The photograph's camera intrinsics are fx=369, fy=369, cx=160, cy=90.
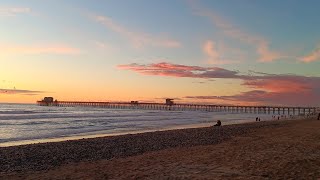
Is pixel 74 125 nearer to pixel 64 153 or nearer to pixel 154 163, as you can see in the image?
pixel 64 153

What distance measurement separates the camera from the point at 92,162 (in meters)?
12.8

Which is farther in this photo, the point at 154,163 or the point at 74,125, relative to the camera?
the point at 74,125

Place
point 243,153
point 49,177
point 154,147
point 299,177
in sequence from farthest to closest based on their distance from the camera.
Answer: point 154,147
point 243,153
point 49,177
point 299,177

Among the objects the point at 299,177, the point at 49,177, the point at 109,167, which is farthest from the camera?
the point at 109,167

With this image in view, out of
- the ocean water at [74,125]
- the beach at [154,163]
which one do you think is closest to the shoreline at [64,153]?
the beach at [154,163]

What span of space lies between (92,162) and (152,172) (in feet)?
10.8

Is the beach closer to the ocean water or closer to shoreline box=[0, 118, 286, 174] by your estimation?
shoreline box=[0, 118, 286, 174]

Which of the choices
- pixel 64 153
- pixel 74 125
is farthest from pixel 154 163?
pixel 74 125

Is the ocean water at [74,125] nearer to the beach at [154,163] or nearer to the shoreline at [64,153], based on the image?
the shoreline at [64,153]

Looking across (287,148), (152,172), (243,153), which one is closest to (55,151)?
(152,172)

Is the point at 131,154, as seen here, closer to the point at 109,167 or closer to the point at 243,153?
the point at 109,167

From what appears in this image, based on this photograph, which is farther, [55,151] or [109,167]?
[55,151]

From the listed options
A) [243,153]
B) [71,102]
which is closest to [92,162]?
[243,153]

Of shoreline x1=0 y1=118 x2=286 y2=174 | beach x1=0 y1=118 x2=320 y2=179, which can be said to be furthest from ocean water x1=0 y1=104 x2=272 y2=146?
beach x1=0 y1=118 x2=320 y2=179
